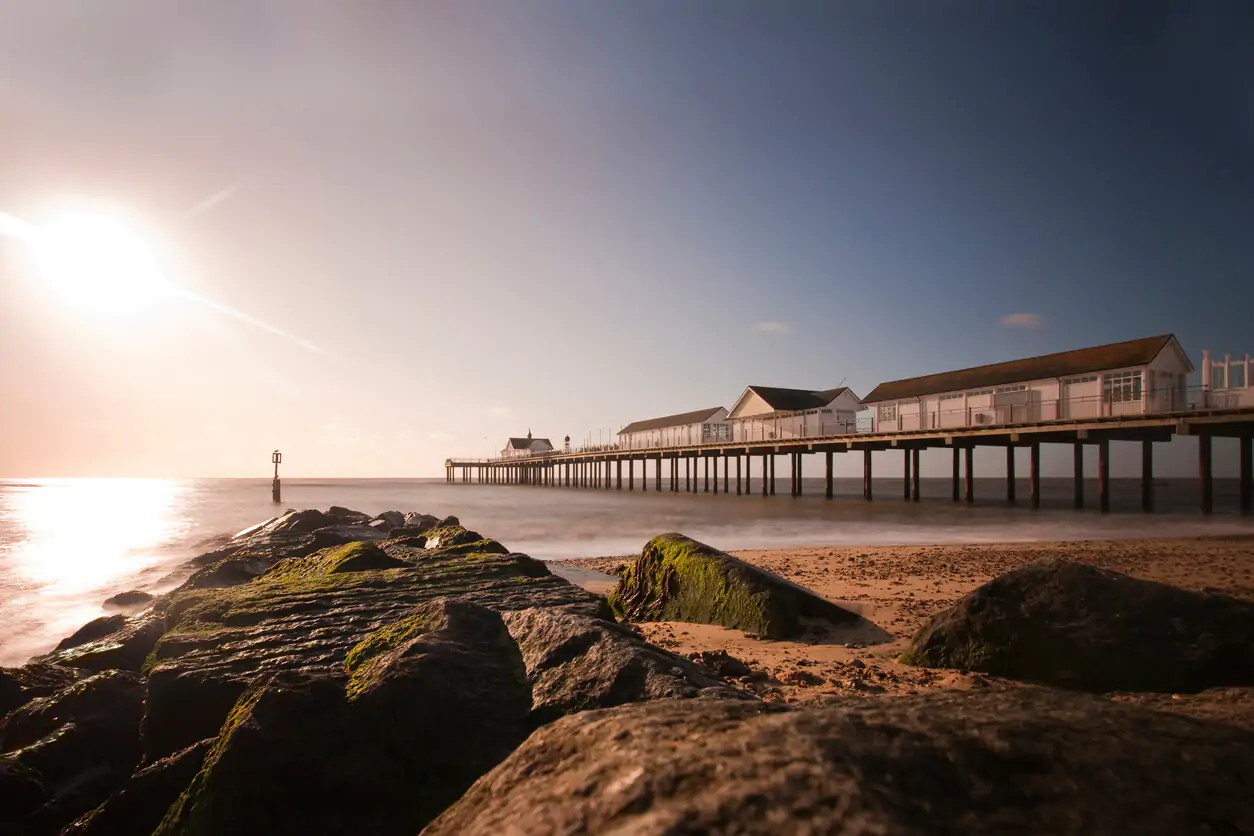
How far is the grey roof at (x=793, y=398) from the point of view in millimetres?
48156

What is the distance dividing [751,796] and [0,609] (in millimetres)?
16217

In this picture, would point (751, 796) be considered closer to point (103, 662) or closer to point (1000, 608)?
point (1000, 608)

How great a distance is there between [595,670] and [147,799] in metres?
2.37

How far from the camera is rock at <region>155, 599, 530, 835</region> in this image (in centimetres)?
280

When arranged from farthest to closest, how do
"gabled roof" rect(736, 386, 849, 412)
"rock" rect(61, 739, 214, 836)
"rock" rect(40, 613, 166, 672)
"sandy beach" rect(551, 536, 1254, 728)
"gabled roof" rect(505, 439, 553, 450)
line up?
"gabled roof" rect(505, 439, 553, 450) → "gabled roof" rect(736, 386, 849, 412) → "rock" rect(40, 613, 166, 672) → "sandy beach" rect(551, 536, 1254, 728) → "rock" rect(61, 739, 214, 836)

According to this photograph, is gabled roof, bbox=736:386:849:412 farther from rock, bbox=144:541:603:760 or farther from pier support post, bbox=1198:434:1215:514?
rock, bbox=144:541:603:760

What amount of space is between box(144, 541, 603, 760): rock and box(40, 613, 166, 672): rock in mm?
169

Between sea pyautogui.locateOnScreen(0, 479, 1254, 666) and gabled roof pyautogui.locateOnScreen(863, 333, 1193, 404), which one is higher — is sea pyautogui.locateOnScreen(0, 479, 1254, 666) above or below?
below

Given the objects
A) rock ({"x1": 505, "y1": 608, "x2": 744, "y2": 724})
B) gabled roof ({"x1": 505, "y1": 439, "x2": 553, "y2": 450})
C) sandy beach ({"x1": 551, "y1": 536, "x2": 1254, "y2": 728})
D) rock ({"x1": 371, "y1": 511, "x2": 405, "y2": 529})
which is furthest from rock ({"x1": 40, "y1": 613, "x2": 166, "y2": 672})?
gabled roof ({"x1": 505, "y1": 439, "x2": 553, "y2": 450})

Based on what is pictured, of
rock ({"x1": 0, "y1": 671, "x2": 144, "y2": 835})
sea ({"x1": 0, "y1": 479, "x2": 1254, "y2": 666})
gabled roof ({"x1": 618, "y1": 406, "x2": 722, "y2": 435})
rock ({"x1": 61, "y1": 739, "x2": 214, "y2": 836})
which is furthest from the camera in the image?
gabled roof ({"x1": 618, "y1": 406, "x2": 722, "y2": 435})

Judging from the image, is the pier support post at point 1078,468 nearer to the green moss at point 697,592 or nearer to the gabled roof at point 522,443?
the green moss at point 697,592

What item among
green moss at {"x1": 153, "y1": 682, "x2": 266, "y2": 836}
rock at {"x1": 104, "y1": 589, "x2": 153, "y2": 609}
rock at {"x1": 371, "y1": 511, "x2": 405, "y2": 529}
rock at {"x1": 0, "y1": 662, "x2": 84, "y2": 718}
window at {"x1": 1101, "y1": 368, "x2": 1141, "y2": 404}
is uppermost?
window at {"x1": 1101, "y1": 368, "x2": 1141, "y2": 404}

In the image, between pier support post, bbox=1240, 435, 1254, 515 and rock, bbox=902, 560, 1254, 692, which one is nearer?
rock, bbox=902, 560, 1254, 692

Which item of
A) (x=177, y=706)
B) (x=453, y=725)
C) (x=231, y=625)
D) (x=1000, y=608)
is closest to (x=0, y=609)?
(x=231, y=625)
